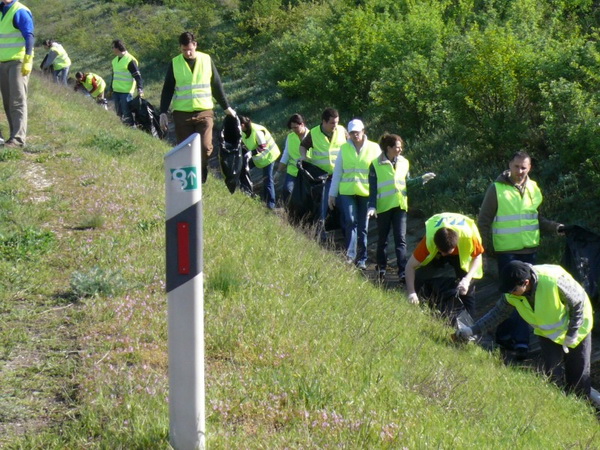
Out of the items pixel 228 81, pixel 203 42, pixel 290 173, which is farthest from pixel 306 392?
pixel 203 42

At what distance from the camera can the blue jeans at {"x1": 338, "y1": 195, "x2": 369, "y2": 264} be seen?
36.6ft

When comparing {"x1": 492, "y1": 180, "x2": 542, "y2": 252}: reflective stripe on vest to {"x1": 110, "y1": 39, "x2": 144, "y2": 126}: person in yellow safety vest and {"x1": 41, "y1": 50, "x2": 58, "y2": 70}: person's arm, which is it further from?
{"x1": 41, "y1": 50, "x2": 58, "y2": 70}: person's arm

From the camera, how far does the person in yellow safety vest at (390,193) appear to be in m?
10.8

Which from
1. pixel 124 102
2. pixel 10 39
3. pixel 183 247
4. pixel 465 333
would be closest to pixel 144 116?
pixel 124 102

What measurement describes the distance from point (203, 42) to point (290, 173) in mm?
23630

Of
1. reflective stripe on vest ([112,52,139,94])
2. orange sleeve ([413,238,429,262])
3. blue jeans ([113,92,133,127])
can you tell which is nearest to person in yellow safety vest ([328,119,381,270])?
orange sleeve ([413,238,429,262])

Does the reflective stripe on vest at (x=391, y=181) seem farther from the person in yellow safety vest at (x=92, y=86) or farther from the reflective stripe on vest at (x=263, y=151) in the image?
the person in yellow safety vest at (x=92, y=86)

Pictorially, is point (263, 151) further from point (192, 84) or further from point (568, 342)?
point (568, 342)

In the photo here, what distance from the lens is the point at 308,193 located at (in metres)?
12.4

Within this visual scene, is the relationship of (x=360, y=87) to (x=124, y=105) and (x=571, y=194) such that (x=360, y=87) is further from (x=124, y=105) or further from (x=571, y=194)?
(x=571, y=194)

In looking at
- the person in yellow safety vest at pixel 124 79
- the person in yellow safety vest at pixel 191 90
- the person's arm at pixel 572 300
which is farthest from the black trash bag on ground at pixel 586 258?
the person in yellow safety vest at pixel 124 79

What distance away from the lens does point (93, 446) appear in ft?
13.2

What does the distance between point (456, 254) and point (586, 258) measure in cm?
130

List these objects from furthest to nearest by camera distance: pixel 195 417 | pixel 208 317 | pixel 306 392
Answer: pixel 208 317
pixel 306 392
pixel 195 417
